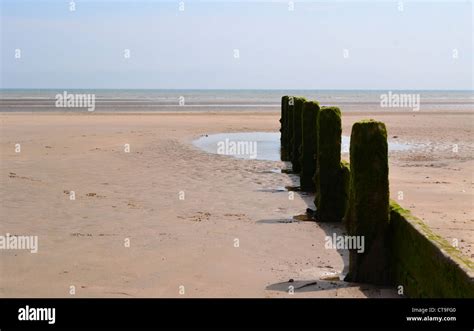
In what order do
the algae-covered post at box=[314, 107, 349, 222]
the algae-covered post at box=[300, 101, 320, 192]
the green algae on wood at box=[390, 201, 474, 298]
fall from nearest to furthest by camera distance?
1. the green algae on wood at box=[390, 201, 474, 298]
2. the algae-covered post at box=[314, 107, 349, 222]
3. the algae-covered post at box=[300, 101, 320, 192]

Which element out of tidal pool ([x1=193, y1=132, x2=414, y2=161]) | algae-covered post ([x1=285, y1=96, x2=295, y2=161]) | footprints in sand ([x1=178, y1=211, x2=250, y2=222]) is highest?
algae-covered post ([x1=285, y1=96, x2=295, y2=161])

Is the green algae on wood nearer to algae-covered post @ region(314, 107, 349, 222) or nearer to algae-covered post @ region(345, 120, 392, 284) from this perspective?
algae-covered post @ region(345, 120, 392, 284)

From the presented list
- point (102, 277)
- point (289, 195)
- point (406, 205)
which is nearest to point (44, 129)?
point (289, 195)

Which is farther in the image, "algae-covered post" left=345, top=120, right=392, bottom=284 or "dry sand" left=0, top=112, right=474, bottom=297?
"dry sand" left=0, top=112, right=474, bottom=297

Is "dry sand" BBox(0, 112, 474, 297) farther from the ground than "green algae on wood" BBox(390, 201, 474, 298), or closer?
closer

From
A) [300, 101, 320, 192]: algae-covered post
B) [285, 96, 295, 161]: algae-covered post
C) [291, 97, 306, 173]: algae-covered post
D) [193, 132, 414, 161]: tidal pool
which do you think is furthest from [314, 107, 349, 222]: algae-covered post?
[193, 132, 414, 161]: tidal pool

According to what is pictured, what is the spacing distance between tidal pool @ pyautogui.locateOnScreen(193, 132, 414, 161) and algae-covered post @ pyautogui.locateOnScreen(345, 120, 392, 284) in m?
12.4

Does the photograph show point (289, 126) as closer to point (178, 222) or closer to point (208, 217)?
point (208, 217)

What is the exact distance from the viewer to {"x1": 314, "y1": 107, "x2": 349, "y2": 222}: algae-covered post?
11086mm

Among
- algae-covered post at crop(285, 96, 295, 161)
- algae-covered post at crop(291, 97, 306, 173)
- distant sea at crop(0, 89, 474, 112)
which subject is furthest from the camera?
distant sea at crop(0, 89, 474, 112)

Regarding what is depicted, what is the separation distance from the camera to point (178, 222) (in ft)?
35.6

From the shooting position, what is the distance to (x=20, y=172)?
15.9 metres
